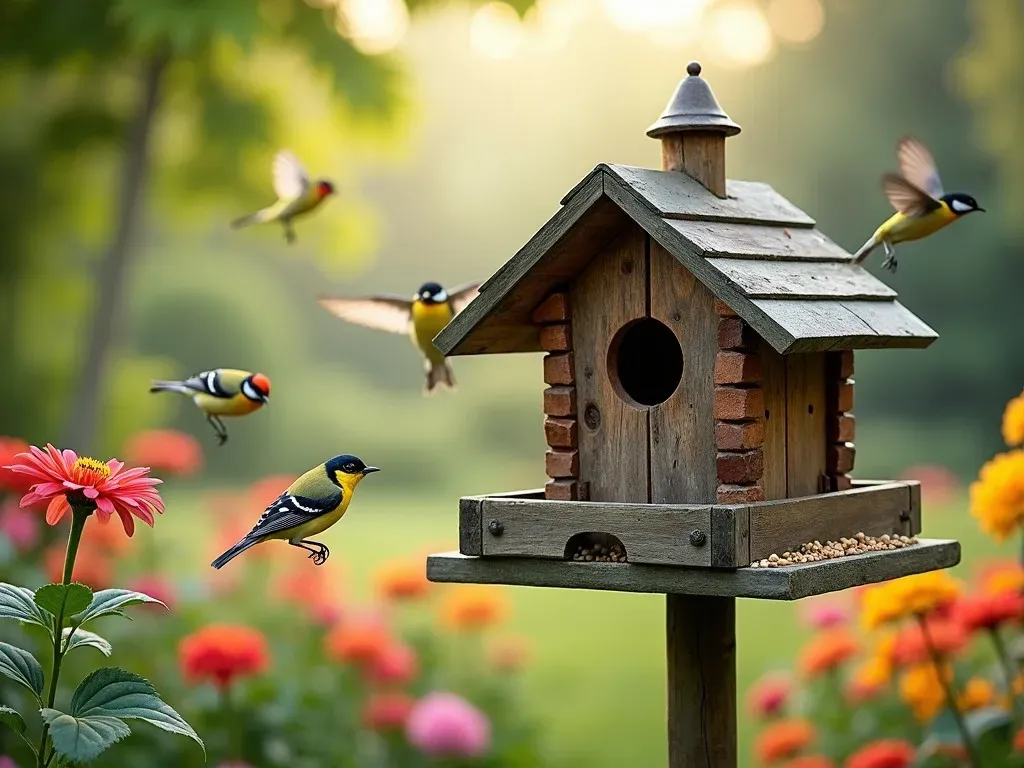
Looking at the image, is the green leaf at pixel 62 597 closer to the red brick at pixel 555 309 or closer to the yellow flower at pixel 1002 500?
the red brick at pixel 555 309

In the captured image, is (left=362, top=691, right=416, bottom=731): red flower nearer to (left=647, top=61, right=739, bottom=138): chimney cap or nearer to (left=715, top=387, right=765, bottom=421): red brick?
(left=715, top=387, right=765, bottom=421): red brick

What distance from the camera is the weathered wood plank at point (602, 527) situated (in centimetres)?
293

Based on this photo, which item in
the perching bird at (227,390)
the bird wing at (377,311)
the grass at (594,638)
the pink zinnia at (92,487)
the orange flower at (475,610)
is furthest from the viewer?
the grass at (594,638)

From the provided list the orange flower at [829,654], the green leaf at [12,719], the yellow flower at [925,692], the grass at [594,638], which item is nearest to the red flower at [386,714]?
the grass at [594,638]

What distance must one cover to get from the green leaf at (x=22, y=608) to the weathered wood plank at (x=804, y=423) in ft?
5.74

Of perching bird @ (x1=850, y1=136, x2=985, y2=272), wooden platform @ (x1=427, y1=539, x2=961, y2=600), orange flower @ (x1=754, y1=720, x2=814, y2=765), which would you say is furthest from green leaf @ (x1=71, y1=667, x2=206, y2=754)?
orange flower @ (x1=754, y1=720, x2=814, y2=765)

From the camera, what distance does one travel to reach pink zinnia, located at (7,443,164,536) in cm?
241

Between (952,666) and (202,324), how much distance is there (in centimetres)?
1286

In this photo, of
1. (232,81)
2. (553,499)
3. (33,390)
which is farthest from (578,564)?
(33,390)

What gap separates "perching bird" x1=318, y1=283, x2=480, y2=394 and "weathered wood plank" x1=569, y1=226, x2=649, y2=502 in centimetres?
42

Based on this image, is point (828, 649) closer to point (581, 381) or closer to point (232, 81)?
point (581, 381)

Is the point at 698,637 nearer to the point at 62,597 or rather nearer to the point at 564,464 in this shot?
the point at 564,464

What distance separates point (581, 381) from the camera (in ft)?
11.0

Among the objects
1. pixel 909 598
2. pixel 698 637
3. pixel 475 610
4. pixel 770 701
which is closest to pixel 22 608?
pixel 698 637
